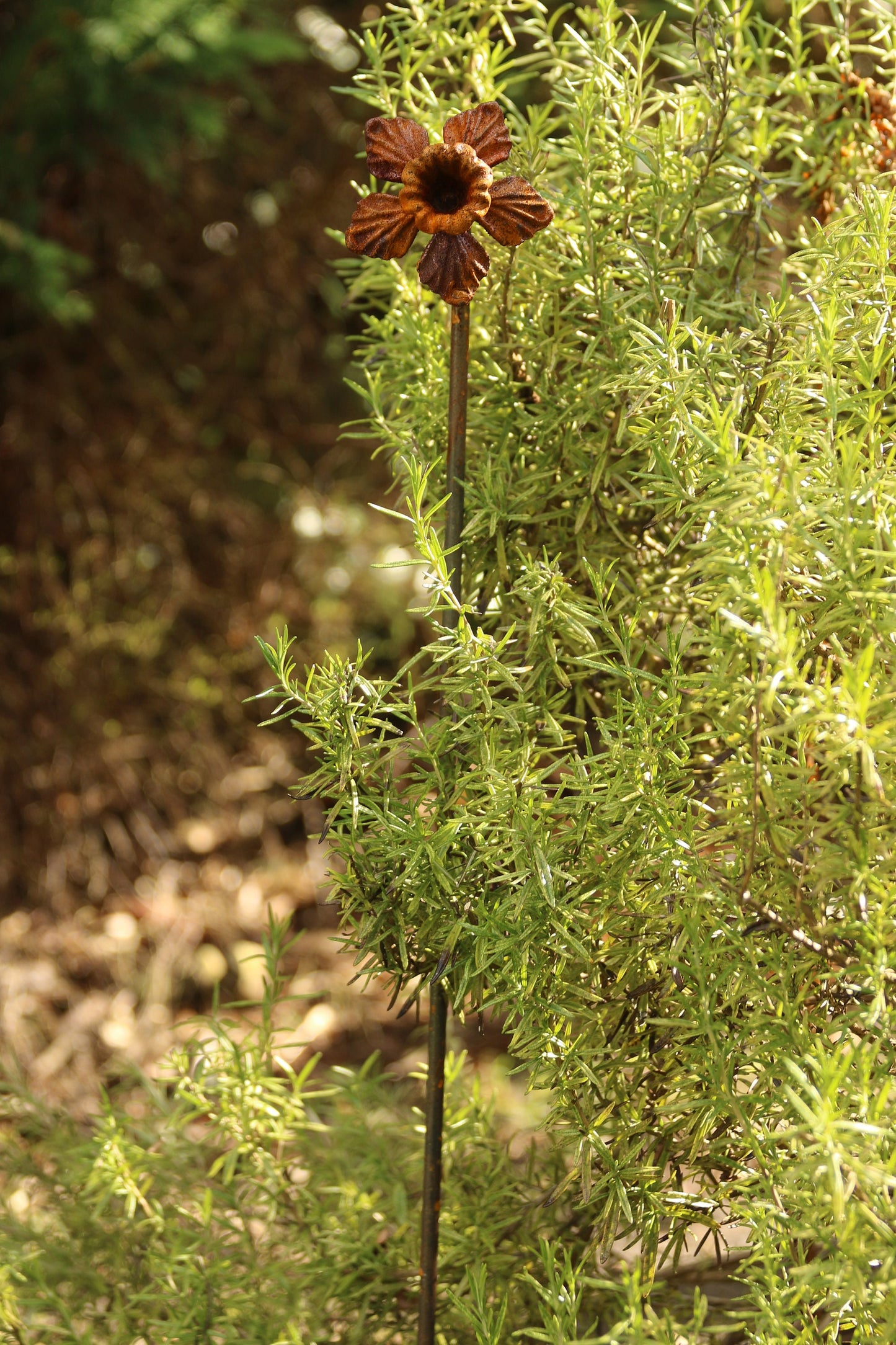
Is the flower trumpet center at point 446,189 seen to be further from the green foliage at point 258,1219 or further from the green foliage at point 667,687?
the green foliage at point 258,1219

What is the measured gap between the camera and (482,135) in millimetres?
440

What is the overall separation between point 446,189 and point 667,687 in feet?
0.71

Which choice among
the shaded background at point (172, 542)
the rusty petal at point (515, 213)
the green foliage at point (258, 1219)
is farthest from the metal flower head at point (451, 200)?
the shaded background at point (172, 542)

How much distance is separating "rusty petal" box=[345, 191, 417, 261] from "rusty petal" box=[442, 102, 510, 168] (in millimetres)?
33

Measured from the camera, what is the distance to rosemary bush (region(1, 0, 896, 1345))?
1.16ft

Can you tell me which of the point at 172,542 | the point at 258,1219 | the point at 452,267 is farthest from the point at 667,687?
the point at 172,542

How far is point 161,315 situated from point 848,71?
1.19 meters

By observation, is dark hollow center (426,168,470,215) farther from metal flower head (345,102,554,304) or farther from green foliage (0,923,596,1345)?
green foliage (0,923,596,1345)

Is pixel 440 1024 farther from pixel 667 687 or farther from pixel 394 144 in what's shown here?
pixel 394 144

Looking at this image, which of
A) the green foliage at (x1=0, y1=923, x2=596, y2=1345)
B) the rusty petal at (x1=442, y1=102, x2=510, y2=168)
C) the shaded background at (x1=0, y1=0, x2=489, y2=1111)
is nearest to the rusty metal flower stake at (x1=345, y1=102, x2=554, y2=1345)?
the rusty petal at (x1=442, y1=102, x2=510, y2=168)

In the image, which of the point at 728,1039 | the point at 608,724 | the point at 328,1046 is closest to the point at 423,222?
the point at 608,724

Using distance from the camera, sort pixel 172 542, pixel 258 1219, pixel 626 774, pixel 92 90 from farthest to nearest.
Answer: pixel 172 542
pixel 92 90
pixel 258 1219
pixel 626 774

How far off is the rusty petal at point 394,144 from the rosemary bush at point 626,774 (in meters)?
0.06

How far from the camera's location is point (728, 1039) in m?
0.38
